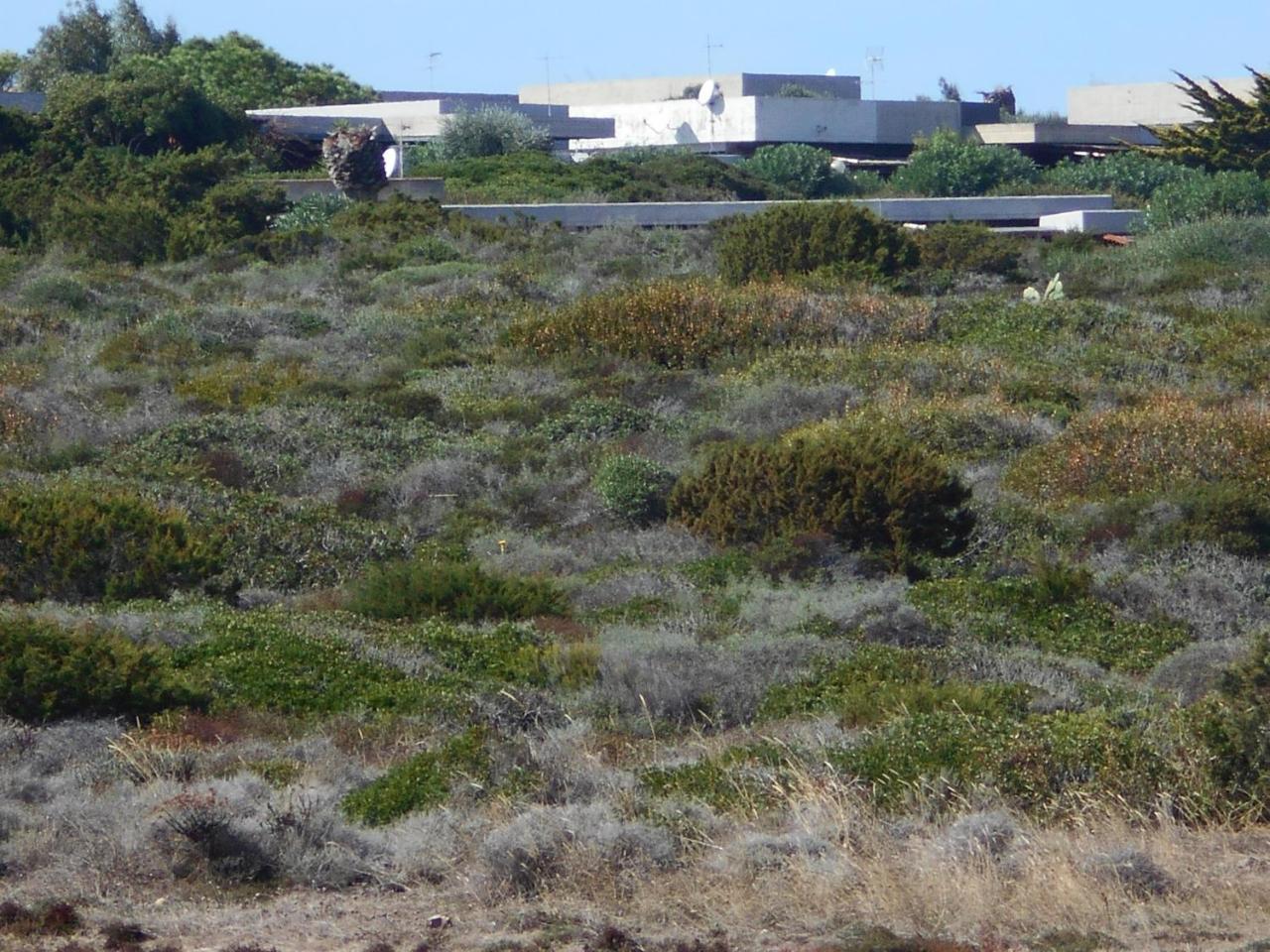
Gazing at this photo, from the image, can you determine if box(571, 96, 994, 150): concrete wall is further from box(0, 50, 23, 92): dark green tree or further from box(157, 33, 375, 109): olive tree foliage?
box(0, 50, 23, 92): dark green tree

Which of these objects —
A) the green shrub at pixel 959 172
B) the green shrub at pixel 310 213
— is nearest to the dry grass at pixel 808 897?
the green shrub at pixel 310 213

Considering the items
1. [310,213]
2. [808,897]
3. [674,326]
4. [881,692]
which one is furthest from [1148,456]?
[310,213]

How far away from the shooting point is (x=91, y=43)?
65.4 metres

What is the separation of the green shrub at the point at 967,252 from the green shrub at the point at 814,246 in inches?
24.4

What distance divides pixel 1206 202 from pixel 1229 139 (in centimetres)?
1171

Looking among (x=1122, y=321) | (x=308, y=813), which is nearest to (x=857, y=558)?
(x=308, y=813)

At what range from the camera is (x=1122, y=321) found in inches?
839

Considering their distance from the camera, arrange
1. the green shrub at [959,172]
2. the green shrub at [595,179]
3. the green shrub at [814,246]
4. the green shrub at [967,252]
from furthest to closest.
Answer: the green shrub at [959,172], the green shrub at [595,179], the green shrub at [967,252], the green shrub at [814,246]

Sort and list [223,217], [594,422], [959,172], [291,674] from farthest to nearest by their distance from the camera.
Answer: [959,172] → [223,217] → [594,422] → [291,674]

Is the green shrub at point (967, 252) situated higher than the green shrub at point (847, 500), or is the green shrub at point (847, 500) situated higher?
the green shrub at point (967, 252)

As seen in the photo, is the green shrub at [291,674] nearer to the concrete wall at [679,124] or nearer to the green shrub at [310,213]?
the green shrub at [310,213]

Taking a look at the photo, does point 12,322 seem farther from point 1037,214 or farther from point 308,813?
point 1037,214

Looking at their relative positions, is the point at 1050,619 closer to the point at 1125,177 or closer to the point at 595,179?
the point at 595,179

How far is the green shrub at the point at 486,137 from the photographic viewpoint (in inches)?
1776
